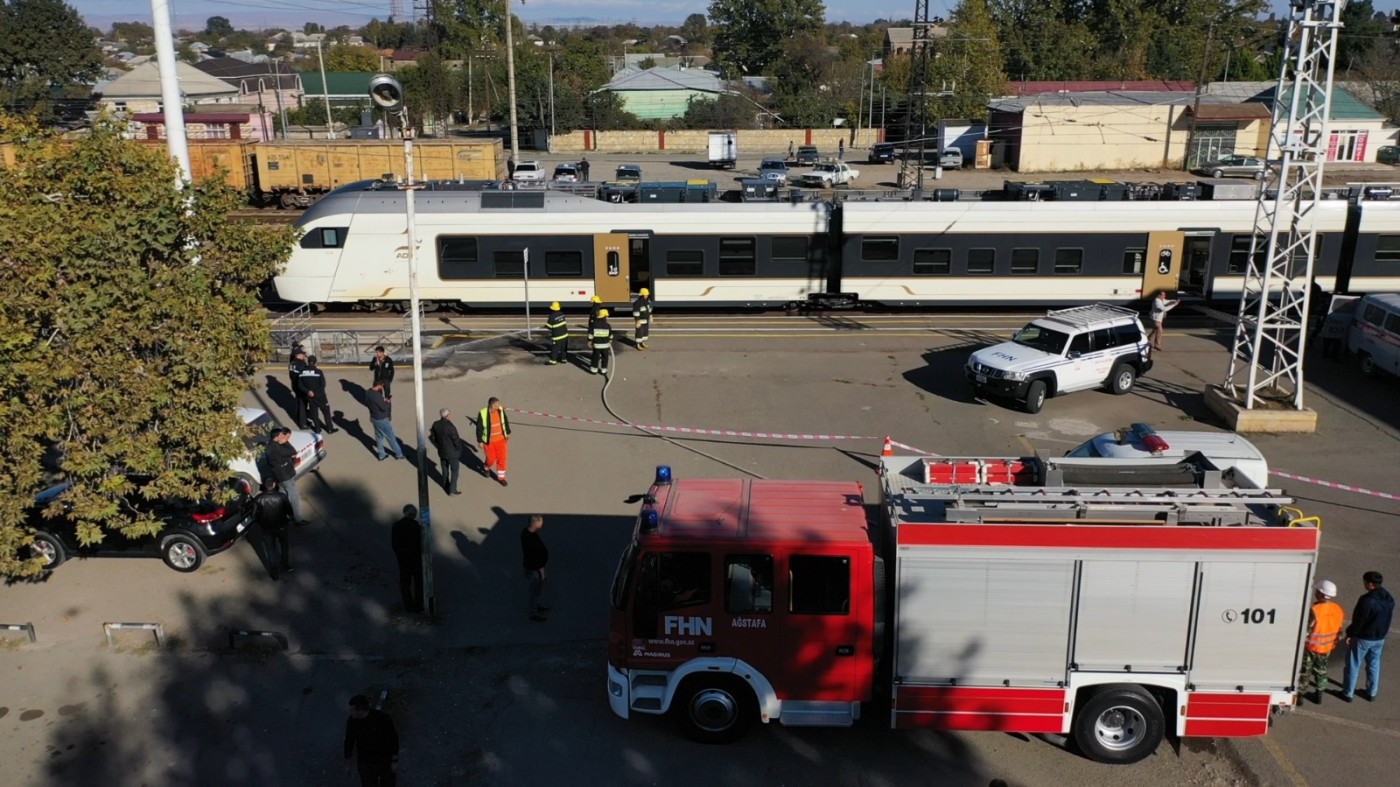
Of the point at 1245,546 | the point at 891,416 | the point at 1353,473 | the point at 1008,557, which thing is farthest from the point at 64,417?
the point at 1353,473

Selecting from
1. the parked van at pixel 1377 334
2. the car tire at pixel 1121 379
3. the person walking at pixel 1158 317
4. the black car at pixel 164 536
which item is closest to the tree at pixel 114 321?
the black car at pixel 164 536

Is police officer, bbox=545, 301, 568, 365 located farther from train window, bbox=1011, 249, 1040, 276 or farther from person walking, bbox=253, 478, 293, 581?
train window, bbox=1011, 249, 1040, 276

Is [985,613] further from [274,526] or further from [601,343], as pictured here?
[601,343]

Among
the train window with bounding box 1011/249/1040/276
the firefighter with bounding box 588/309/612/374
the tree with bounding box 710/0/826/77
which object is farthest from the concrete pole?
the tree with bounding box 710/0/826/77

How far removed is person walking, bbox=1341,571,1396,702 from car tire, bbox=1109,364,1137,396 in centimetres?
1029

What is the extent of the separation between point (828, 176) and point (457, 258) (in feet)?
107

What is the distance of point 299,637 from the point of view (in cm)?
Answer: 1151

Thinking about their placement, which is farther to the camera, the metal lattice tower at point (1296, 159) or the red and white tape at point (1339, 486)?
the metal lattice tower at point (1296, 159)

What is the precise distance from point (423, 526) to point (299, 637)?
1.84 meters

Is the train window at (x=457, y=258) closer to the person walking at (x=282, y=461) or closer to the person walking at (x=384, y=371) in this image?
the person walking at (x=384, y=371)

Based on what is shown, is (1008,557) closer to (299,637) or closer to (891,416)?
(299,637)

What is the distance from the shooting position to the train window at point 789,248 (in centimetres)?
2608

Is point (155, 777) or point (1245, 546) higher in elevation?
point (1245, 546)

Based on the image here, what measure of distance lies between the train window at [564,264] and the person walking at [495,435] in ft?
35.9
